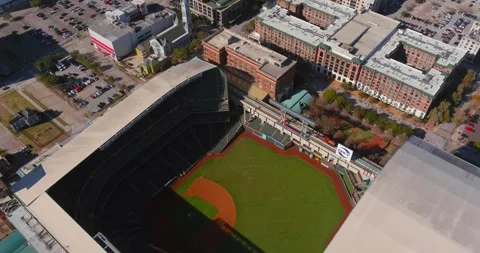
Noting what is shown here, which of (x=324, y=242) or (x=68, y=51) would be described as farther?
(x=68, y=51)

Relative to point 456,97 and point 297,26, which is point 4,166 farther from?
point 456,97

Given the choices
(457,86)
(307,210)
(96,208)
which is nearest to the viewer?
(96,208)

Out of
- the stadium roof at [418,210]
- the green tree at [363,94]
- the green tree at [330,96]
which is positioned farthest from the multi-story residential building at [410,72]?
the stadium roof at [418,210]

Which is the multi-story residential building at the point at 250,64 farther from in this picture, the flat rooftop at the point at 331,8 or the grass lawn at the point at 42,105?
the grass lawn at the point at 42,105

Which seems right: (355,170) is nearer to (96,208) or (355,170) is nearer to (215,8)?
(96,208)

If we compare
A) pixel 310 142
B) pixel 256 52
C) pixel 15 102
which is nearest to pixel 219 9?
pixel 256 52

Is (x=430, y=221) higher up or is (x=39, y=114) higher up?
(x=430, y=221)

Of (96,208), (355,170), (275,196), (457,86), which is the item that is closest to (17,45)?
(96,208)
